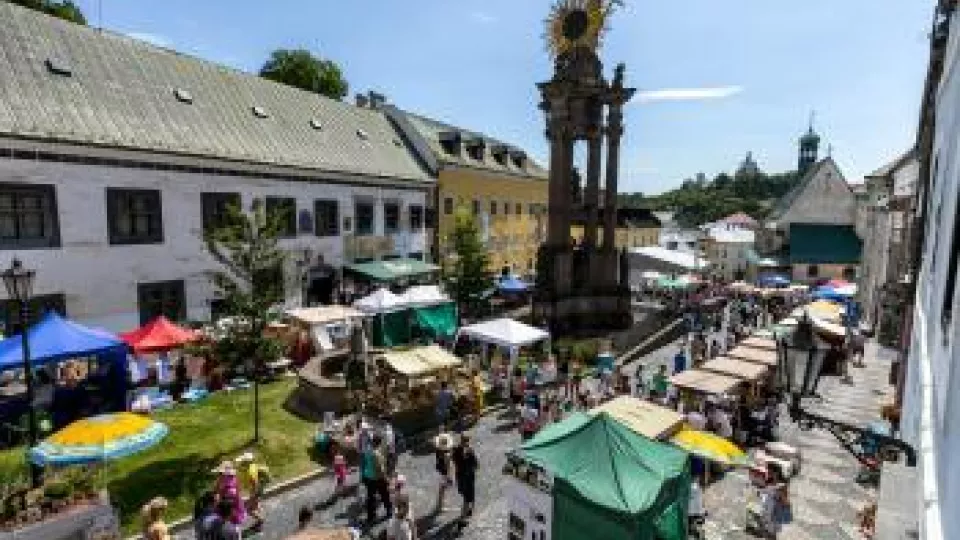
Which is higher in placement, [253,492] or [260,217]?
[260,217]

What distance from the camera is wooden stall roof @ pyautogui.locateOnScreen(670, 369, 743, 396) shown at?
1597cm

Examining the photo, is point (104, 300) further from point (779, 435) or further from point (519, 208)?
point (519, 208)

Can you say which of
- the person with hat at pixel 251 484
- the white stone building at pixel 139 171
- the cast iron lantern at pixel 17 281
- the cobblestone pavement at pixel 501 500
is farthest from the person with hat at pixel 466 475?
the cast iron lantern at pixel 17 281

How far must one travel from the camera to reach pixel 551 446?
9.82m

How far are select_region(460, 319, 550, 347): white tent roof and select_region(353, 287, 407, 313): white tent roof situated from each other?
382cm

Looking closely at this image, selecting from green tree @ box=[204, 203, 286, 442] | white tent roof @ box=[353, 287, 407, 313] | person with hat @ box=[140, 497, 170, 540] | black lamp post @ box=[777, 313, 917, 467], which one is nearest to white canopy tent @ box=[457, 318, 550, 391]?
white tent roof @ box=[353, 287, 407, 313]

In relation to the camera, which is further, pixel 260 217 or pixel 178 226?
pixel 178 226

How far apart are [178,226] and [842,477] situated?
22361 mm

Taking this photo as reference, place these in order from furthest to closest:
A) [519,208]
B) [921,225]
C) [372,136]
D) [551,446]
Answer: [519,208] → [372,136] → [921,225] → [551,446]

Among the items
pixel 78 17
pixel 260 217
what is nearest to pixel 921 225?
pixel 260 217

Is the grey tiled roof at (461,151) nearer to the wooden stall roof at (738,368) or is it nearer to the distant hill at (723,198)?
the wooden stall roof at (738,368)

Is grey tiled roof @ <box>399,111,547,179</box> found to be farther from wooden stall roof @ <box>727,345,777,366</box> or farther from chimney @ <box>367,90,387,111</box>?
wooden stall roof @ <box>727,345,777,366</box>

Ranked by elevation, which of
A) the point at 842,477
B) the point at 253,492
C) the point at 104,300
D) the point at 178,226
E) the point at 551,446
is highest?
the point at 178,226

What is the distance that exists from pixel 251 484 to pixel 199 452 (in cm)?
307
